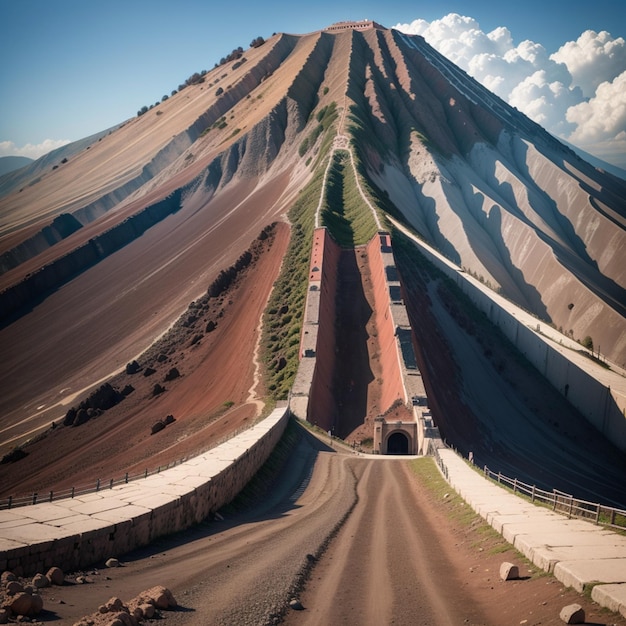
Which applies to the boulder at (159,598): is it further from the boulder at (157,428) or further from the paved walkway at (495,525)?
the boulder at (157,428)

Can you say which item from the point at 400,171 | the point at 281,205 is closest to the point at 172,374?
the point at 281,205

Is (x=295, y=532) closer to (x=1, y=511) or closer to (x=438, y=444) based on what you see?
(x=1, y=511)

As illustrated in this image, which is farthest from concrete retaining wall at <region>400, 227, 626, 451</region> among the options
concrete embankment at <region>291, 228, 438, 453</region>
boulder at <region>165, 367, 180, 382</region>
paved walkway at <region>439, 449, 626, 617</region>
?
paved walkway at <region>439, 449, 626, 617</region>

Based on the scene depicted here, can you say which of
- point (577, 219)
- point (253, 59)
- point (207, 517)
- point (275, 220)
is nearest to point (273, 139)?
point (275, 220)

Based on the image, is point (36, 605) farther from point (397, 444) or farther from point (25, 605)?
point (397, 444)

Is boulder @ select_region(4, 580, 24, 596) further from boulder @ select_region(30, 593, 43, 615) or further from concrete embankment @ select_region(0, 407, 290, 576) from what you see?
concrete embankment @ select_region(0, 407, 290, 576)
